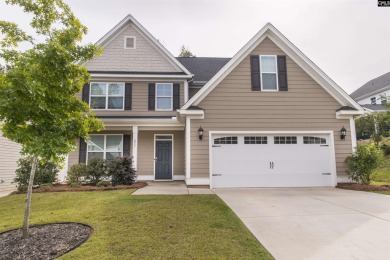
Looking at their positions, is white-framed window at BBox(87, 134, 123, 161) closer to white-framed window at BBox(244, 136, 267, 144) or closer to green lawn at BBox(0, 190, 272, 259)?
green lawn at BBox(0, 190, 272, 259)

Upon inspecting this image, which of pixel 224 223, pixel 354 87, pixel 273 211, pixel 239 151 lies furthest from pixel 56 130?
pixel 354 87

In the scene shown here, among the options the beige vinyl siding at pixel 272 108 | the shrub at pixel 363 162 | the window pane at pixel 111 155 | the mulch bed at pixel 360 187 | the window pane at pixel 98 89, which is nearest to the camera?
the mulch bed at pixel 360 187

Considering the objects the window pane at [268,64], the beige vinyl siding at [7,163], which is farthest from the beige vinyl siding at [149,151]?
the window pane at [268,64]

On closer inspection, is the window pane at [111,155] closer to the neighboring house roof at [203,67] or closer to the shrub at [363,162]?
the neighboring house roof at [203,67]

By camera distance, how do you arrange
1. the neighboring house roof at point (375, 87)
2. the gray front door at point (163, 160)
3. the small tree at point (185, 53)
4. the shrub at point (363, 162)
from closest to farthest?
1. the shrub at point (363, 162)
2. the gray front door at point (163, 160)
3. the neighboring house roof at point (375, 87)
4. the small tree at point (185, 53)

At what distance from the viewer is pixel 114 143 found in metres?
12.2

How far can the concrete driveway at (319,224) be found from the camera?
3.41 m

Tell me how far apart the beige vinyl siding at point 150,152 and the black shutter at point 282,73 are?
18.3 feet

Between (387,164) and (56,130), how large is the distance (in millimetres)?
17446


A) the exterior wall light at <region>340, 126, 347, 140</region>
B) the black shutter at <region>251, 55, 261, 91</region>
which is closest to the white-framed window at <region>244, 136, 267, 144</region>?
the black shutter at <region>251, 55, 261, 91</region>

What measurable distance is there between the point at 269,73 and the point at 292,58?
124 centimetres

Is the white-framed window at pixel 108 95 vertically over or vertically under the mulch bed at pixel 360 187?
over

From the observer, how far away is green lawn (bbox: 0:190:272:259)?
11.0 feet

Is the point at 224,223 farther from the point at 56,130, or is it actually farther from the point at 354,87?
the point at 354,87
